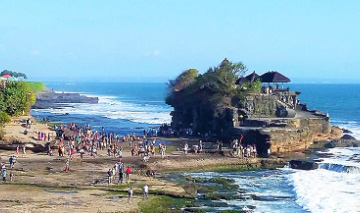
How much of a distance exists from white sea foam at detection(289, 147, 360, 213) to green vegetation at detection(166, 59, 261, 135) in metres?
12.1

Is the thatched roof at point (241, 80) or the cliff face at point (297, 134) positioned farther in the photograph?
the thatched roof at point (241, 80)

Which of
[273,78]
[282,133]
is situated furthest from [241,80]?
[282,133]

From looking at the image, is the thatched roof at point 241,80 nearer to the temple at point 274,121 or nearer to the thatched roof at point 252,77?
the temple at point 274,121

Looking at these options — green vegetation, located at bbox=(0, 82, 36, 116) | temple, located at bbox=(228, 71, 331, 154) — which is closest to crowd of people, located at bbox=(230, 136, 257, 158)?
temple, located at bbox=(228, 71, 331, 154)

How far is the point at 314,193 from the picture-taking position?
3162 centimetres

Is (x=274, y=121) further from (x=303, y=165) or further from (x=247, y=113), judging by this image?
(x=303, y=165)

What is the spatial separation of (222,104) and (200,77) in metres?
6.25

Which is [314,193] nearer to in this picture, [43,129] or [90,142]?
[90,142]

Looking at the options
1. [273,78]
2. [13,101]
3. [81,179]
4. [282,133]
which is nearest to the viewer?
[81,179]

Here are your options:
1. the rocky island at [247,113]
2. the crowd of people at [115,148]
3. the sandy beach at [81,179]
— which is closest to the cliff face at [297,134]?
the rocky island at [247,113]

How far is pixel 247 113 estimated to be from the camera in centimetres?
5131

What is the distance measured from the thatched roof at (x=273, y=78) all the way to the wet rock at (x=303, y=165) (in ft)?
57.6

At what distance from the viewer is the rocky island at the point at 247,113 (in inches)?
1837

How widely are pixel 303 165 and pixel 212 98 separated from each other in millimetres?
15782
